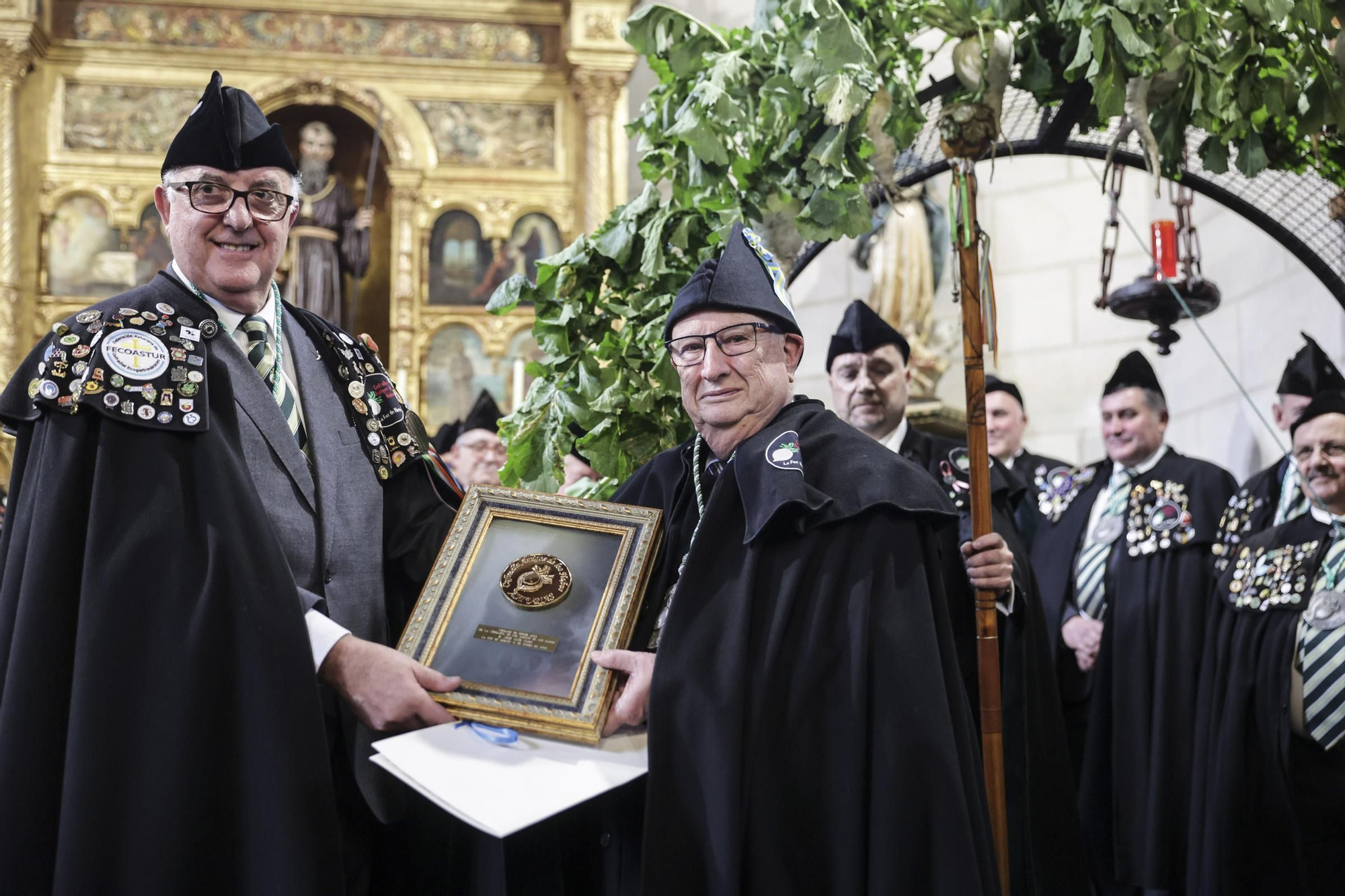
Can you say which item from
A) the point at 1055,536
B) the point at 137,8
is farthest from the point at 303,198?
the point at 1055,536

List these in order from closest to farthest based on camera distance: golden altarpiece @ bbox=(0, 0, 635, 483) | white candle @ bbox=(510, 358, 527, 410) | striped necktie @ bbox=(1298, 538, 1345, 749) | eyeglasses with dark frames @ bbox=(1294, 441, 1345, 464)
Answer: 1. striped necktie @ bbox=(1298, 538, 1345, 749)
2. eyeglasses with dark frames @ bbox=(1294, 441, 1345, 464)
3. white candle @ bbox=(510, 358, 527, 410)
4. golden altarpiece @ bbox=(0, 0, 635, 483)

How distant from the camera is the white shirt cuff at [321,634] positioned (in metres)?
2.70

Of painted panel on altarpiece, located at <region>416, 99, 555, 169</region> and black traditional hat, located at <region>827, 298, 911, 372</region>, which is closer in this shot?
black traditional hat, located at <region>827, 298, 911, 372</region>

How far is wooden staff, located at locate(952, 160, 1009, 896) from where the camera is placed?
345 centimetres

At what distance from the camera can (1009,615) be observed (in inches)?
169

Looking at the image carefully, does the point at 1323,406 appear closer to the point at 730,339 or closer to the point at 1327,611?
the point at 1327,611

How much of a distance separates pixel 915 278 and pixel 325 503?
656 cm

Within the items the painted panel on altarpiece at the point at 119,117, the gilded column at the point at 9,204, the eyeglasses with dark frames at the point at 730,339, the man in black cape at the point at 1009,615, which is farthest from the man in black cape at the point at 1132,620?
the gilded column at the point at 9,204

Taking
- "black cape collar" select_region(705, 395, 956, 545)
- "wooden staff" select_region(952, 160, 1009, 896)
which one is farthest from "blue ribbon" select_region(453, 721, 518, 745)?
"wooden staff" select_region(952, 160, 1009, 896)

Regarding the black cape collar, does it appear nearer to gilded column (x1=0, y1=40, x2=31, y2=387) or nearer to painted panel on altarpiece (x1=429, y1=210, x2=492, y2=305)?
painted panel on altarpiece (x1=429, y1=210, x2=492, y2=305)

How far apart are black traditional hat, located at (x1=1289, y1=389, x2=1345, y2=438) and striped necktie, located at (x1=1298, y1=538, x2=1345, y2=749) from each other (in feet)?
1.61

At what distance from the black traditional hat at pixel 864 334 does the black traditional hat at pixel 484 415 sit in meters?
3.00

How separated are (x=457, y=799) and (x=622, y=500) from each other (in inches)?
41.3

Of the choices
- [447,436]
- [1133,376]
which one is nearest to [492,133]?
[447,436]
